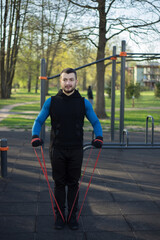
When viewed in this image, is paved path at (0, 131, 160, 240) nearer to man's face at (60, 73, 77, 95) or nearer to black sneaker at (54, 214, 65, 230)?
black sneaker at (54, 214, 65, 230)

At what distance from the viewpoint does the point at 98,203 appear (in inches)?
167

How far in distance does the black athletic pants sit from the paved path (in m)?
0.32

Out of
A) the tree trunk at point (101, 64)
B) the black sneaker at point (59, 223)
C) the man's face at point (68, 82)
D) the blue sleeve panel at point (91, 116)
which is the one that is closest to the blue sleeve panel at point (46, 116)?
the blue sleeve panel at point (91, 116)

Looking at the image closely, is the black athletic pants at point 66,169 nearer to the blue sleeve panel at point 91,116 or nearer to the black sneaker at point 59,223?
the black sneaker at point 59,223

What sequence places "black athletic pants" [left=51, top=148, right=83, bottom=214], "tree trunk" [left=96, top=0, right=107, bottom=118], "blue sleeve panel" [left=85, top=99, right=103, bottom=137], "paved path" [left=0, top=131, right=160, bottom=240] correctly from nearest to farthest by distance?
"paved path" [left=0, top=131, right=160, bottom=240], "black athletic pants" [left=51, top=148, right=83, bottom=214], "blue sleeve panel" [left=85, top=99, right=103, bottom=137], "tree trunk" [left=96, top=0, right=107, bottom=118]

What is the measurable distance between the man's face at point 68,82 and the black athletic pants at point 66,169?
607 mm

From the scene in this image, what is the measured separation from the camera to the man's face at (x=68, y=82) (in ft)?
11.4

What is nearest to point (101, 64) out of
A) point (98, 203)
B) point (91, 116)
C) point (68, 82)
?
point (98, 203)

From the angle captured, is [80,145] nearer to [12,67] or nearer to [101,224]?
[101,224]

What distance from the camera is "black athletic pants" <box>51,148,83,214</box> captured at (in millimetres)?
3461

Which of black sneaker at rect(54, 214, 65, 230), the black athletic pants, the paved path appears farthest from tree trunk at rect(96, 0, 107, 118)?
black sneaker at rect(54, 214, 65, 230)

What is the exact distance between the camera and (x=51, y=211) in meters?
3.93

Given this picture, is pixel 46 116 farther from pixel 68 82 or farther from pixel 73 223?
pixel 73 223

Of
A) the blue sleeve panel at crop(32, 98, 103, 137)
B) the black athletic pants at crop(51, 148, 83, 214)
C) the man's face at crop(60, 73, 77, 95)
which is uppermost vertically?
the man's face at crop(60, 73, 77, 95)
